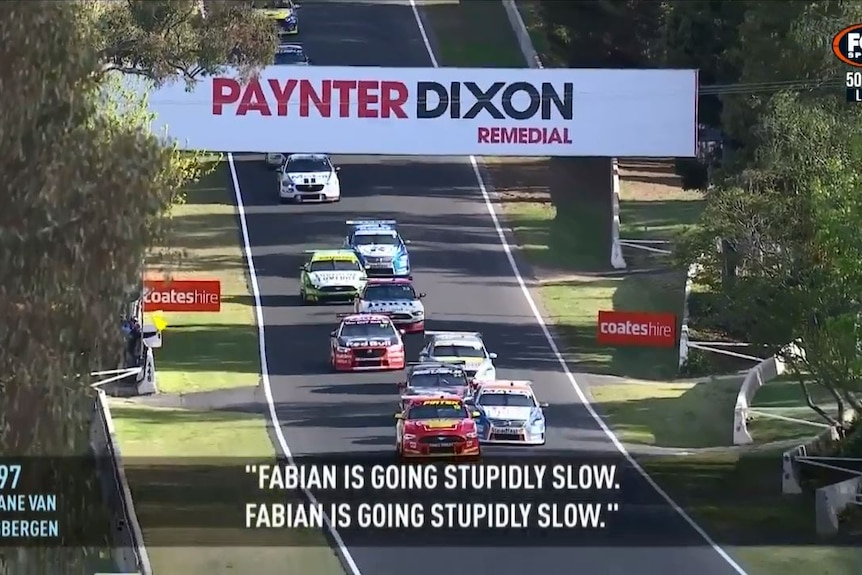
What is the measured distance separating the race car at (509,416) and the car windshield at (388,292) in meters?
10.3

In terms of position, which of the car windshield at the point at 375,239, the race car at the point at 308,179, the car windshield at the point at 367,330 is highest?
the race car at the point at 308,179

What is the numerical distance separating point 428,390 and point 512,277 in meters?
17.1

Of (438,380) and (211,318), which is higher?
(211,318)

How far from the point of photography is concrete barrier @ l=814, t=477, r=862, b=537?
2908cm

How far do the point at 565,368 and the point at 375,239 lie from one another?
9.06 metres

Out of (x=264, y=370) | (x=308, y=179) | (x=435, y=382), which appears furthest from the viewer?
(x=308, y=179)

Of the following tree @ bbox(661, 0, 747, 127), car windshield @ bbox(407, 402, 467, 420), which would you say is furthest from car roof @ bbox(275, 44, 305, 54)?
car windshield @ bbox(407, 402, 467, 420)

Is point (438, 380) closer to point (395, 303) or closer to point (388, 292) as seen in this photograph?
point (395, 303)

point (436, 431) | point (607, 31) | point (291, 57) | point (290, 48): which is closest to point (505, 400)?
point (436, 431)

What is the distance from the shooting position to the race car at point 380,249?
49344 mm

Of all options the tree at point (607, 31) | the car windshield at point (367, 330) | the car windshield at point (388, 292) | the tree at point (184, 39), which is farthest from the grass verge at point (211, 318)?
the tree at point (607, 31)

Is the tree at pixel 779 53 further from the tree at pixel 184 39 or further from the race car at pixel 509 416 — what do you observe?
the tree at pixel 184 39

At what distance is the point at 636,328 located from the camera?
45469mm

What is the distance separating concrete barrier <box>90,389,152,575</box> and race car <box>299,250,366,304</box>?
64.4 ft
